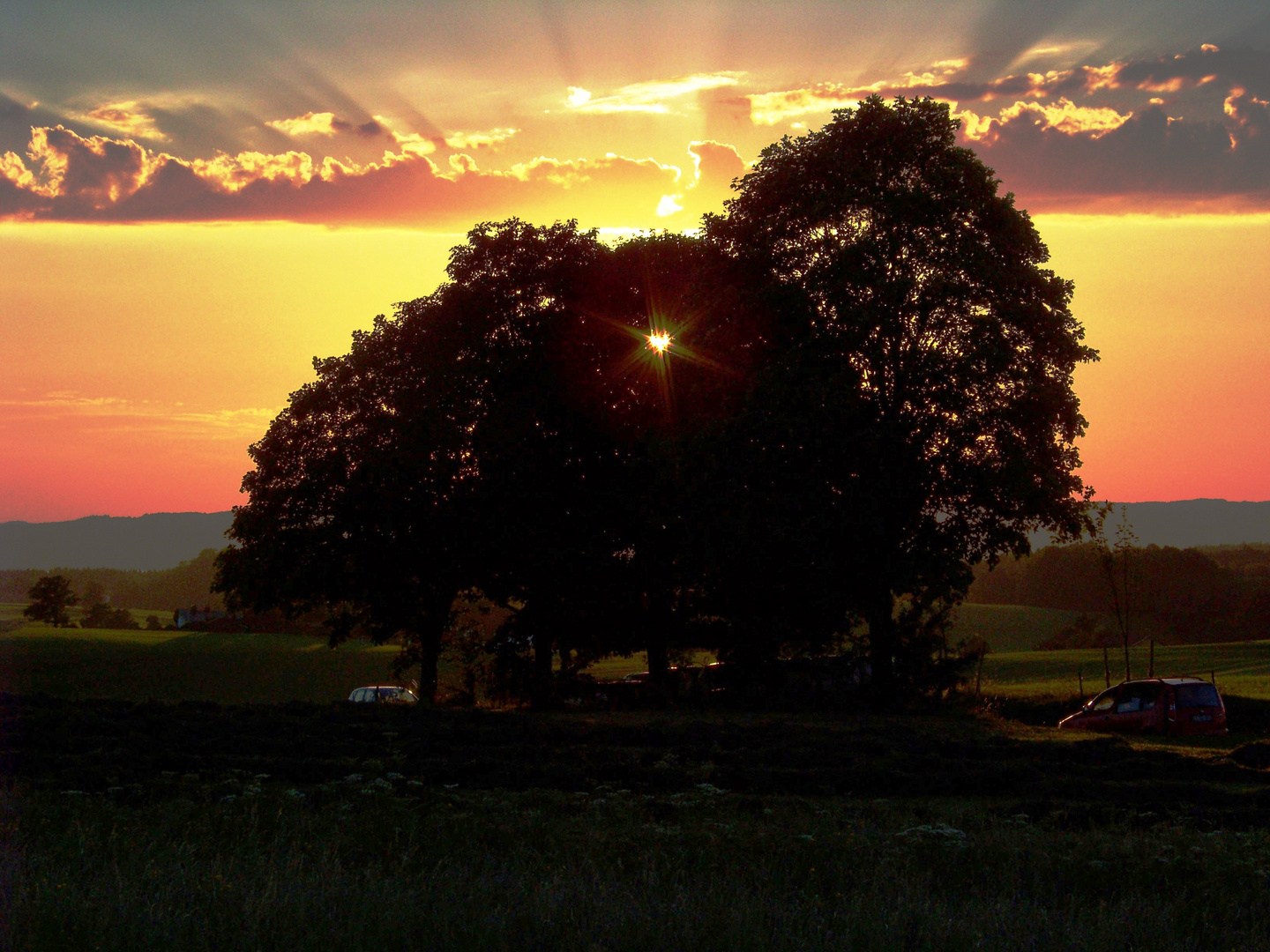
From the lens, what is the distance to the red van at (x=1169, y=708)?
90.4 feet

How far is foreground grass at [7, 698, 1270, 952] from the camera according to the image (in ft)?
22.9

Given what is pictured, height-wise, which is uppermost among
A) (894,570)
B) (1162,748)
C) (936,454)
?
(936,454)

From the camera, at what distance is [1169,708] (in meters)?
27.6

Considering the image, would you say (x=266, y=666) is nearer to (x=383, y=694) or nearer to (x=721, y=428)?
(x=383, y=694)

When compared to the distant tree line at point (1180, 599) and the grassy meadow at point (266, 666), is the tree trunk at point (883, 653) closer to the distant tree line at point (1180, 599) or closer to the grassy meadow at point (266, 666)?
the grassy meadow at point (266, 666)

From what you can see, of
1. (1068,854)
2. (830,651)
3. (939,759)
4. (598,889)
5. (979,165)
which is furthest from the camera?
(830,651)

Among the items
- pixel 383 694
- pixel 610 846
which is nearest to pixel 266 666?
pixel 383 694

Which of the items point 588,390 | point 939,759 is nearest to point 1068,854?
point 939,759

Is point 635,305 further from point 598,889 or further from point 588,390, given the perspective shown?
point 598,889

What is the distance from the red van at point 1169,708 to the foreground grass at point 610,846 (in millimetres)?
8392

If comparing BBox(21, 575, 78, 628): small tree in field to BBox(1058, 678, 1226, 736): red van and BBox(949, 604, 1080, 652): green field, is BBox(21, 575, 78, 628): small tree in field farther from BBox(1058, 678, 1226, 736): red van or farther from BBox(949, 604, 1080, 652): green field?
BBox(1058, 678, 1226, 736): red van

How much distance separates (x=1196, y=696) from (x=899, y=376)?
36.7ft

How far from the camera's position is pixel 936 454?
28094 millimetres

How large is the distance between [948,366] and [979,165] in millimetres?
6165
